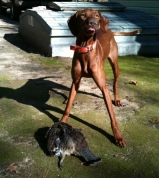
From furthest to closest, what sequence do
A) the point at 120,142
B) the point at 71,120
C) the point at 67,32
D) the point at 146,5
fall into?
the point at 146,5
the point at 67,32
the point at 71,120
the point at 120,142

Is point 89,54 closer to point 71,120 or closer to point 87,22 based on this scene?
point 87,22

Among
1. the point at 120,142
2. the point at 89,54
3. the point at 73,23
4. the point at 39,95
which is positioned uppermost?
the point at 73,23

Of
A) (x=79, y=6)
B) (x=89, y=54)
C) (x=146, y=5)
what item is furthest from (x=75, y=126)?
(x=146, y=5)

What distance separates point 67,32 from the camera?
A: 7.46 metres

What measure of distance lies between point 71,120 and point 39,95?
1166mm

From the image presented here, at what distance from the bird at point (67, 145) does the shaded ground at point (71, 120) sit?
0.08m

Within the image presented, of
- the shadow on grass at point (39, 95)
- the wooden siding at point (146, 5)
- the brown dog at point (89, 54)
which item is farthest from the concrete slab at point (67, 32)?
the brown dog at point (89, 54)

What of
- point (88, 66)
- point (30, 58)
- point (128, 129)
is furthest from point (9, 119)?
point (30, 58)

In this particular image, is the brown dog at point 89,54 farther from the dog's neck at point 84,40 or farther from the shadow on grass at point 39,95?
the shadow on grass at point 39,95

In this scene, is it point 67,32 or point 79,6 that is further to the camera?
point 79,6

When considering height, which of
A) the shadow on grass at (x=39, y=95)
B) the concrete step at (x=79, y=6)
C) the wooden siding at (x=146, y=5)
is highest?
the concrete step at (x=79, y=6)

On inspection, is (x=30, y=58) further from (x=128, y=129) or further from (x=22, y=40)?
(x=128, y=129)

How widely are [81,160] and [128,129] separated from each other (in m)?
0.98

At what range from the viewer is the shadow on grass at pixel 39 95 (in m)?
3.93
